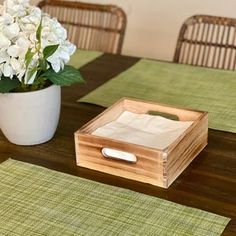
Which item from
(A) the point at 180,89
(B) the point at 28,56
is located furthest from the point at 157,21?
(B) the point at 28,56

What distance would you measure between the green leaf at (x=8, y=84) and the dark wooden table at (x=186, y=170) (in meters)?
0.17

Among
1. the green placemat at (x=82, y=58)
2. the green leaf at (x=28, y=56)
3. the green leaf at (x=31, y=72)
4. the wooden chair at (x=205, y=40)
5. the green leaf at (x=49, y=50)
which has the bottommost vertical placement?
the green placemat at (x=82, y=58)

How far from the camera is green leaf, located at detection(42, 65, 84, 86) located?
1.24 metres

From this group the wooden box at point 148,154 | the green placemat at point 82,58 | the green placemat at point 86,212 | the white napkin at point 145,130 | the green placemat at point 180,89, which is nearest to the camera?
the green placemat at point 86,212

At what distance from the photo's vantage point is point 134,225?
3.26 feet

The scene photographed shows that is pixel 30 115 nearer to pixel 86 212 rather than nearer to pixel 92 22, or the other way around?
pixel 86 212

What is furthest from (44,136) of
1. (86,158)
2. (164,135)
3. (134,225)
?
(134,225)

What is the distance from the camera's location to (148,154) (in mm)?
1096

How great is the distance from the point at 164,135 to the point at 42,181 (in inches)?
11.4

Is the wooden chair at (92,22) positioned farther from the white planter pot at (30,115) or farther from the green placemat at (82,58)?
the white planter pot at (30,115)

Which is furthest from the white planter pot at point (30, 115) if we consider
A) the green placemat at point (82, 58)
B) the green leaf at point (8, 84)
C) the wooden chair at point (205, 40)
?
the wooden chair at point (205, 40)

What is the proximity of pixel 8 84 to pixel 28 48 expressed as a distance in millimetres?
99

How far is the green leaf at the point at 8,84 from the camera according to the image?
1.19 meters

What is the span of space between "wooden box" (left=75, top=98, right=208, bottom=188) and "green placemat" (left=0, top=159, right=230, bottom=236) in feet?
0.16
